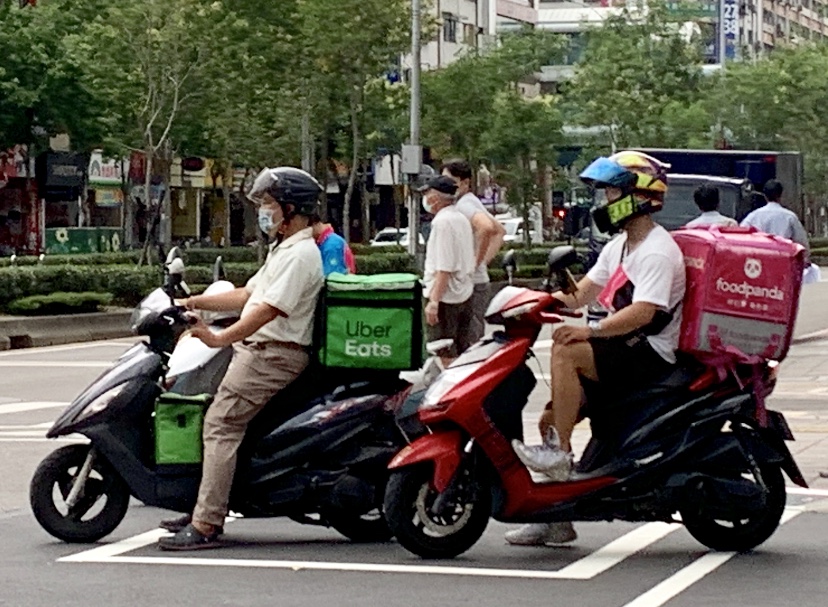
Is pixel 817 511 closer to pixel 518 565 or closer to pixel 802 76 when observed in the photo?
pixel 518 565

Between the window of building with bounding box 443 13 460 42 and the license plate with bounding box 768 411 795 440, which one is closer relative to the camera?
the license plate with bounding box 768 411 795 440

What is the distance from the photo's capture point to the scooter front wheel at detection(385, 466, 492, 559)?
858cm

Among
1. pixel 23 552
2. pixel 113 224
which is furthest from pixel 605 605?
pixel 113 224

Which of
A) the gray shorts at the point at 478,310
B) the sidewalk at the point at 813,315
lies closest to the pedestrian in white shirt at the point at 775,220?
the sidewalk at the point at 813,315

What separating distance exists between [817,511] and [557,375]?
242 cm

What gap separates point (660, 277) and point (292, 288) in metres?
1.57

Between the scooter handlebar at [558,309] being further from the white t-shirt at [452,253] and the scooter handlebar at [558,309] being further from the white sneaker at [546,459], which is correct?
the white t-shirt at [452,253]

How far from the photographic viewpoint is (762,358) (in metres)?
8.90

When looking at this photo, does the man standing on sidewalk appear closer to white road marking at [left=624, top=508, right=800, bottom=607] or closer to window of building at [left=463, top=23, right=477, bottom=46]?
white road marking at [left=624, top=508, right=800, bottom=607]

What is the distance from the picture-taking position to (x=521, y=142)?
2286 inches

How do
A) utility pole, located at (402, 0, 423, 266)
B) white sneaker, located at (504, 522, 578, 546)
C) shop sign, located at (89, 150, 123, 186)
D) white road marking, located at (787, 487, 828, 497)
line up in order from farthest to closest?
shop sign, located at (89, 150, 123, 186), utility pole, located at (402, 0, 423, 266), white road marking, located at (787, 487, 828, 497), white sneaker, located at (504, 522, 578, 546)

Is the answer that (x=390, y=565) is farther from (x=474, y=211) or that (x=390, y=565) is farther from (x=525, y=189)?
(x=525, y=189)

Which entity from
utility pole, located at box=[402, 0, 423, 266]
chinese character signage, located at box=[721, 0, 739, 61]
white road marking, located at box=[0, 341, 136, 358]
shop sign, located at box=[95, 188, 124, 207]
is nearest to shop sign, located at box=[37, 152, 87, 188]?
shop sign, located at box=[95, 188, 124, 207]

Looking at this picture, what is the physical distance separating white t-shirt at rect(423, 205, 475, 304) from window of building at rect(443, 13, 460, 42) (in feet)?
232
